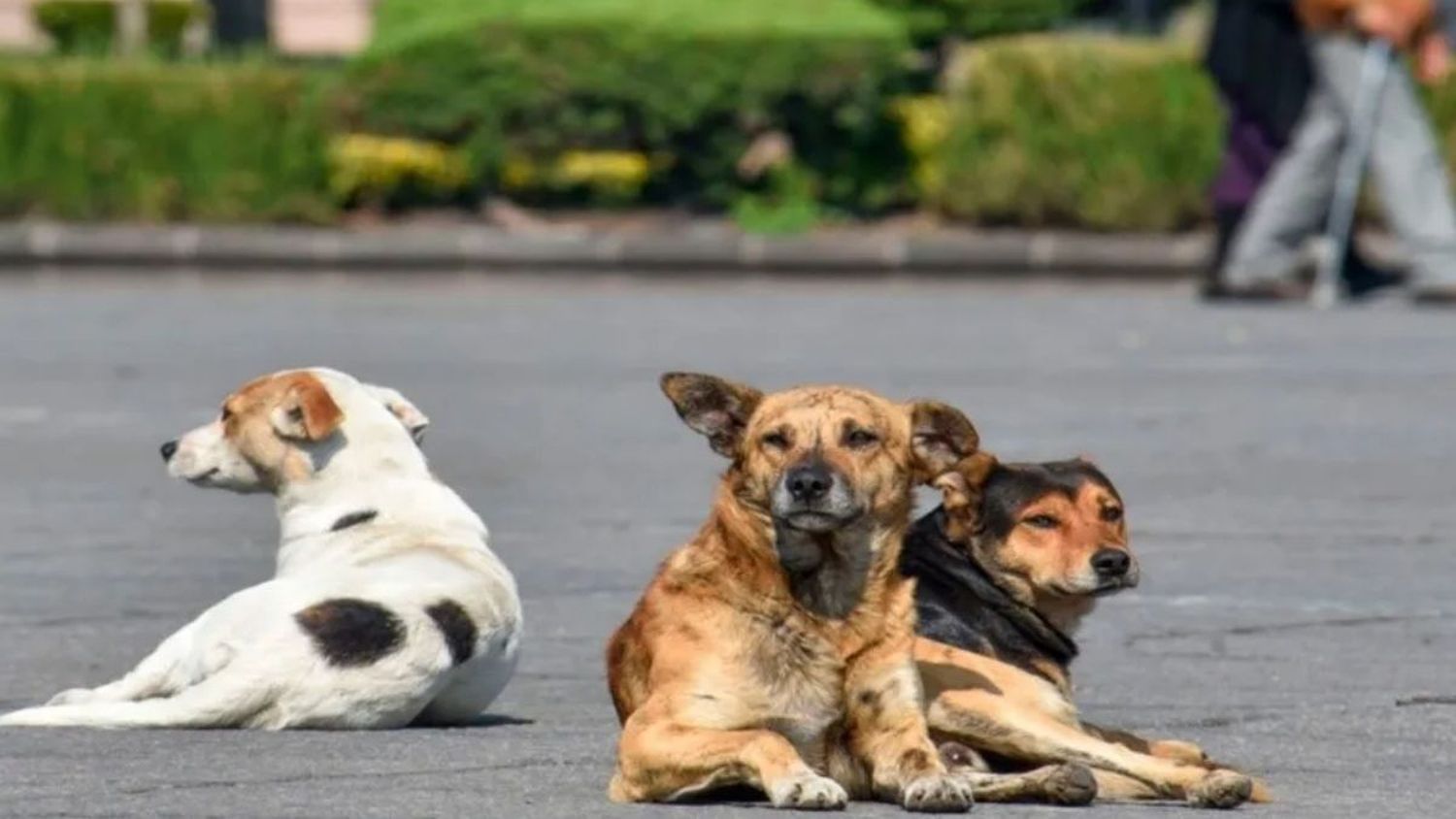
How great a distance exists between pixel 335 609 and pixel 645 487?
525cm

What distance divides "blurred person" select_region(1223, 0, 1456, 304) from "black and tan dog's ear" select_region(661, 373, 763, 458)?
13093 millimetres

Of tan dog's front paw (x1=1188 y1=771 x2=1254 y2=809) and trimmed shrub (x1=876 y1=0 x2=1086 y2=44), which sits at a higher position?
tan dog's front paw (x1=1188 y1=771 x2=1254 y2=809)

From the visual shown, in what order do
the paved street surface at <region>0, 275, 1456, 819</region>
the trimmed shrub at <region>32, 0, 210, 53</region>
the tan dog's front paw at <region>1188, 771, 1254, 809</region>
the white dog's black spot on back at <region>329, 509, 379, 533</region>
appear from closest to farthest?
the tan dog's front paw at <region>1188, 771, 1254, 809</region> → the paved street surface at <region>0, 275, 1456, 819</region> → the white dog's black spot on back at <region>329, 509, 379, 533</region> → the trimmed shrub at <region>32, 0, 210, 53</region>

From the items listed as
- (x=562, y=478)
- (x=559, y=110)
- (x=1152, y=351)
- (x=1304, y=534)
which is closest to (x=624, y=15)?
(x=559, y=110)

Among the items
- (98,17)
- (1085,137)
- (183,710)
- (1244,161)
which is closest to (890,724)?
(183,710)

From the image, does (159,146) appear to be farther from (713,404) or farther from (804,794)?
(804,794)

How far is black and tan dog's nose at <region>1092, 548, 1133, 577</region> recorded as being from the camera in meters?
6.84

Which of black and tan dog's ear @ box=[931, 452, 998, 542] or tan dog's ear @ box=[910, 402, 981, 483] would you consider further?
black and tan dog's ear @ box=[931, 452, 998, 542]

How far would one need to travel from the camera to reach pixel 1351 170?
19.6 meters

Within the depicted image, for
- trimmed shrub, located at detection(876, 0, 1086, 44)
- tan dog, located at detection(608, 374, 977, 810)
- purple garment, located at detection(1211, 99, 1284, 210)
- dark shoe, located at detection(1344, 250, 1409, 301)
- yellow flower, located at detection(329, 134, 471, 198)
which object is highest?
tan dog, located at detection(608, 374, 977, 810)

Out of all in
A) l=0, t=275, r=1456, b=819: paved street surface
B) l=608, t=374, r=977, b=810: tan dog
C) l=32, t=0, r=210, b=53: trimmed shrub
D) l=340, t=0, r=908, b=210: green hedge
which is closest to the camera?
l=608, t=374, r=977, b=810: tan dog

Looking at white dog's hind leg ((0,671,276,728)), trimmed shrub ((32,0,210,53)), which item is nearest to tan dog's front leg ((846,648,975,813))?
white dog's hind leg ((0,671,276,728))

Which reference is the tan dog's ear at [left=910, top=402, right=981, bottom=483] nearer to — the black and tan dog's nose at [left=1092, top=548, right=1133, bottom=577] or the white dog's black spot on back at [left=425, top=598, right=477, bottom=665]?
the black and tan dog's nose at [left=1092, top=548, right=1133, bottom=577]

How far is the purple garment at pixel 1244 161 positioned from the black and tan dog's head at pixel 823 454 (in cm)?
1342
